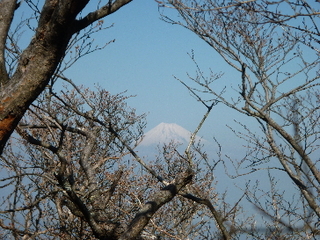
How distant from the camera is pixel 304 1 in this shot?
3873 mm

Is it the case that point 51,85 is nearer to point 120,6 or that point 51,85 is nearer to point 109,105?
point 120,6

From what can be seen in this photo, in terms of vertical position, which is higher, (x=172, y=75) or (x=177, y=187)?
(x=172, y=75)

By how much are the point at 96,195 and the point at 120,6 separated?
9.92 feet

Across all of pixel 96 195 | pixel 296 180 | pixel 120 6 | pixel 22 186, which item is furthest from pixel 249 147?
pixel 22 186

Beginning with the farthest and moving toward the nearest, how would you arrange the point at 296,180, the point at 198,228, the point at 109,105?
the point at 109,105, the point at 198,228, the point at 296,180

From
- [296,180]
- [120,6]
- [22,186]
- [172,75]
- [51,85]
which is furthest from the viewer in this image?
[22,186]

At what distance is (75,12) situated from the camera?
253 cm

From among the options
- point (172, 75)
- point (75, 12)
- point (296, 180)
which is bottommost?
point (75, 12)

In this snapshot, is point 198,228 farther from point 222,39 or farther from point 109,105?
point 222,39

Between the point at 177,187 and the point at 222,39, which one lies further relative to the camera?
→ the point at 222,39

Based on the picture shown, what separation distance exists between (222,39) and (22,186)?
6249mm

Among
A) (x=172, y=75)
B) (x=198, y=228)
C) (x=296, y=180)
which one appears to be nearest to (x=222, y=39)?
(x=172, y=75)

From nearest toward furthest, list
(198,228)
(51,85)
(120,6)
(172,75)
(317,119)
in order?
(120,6) → (51,85) → (172,75) → (317,119) → (198,228)

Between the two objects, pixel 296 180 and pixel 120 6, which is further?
pixel 296 180
